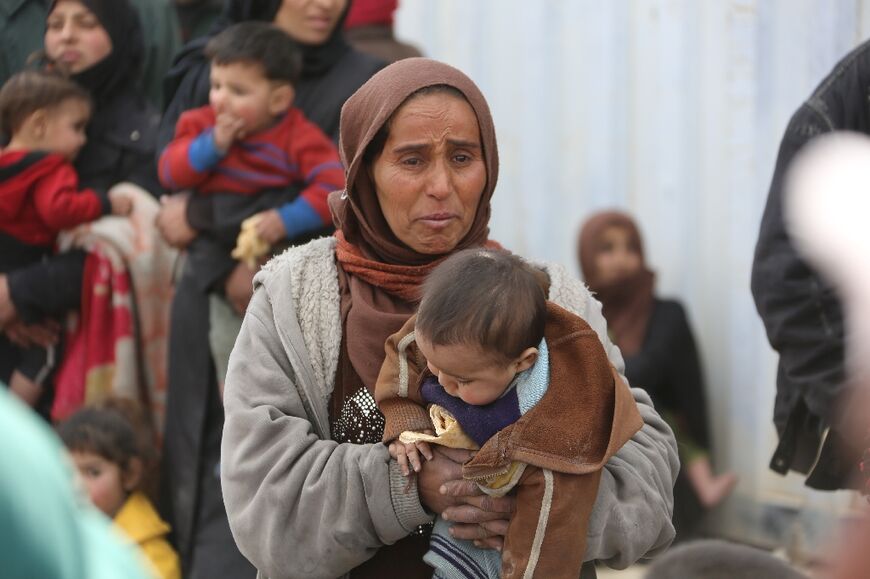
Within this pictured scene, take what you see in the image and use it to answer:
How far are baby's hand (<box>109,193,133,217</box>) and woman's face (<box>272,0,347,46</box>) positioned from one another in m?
0.89

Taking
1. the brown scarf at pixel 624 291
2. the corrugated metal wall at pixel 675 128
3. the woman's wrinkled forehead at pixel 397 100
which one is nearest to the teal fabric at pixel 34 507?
the woman's wrinkled forehead at pixel 397 100

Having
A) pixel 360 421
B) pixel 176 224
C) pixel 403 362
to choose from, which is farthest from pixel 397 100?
pixel 176 224

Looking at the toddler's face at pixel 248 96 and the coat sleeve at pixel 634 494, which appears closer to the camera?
the coat sleeve at pixel 634 494

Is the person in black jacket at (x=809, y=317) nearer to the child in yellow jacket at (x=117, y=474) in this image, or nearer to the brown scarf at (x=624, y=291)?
the child in yellow jacket at (x=117, y=474)

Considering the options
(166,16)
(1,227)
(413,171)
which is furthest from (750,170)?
(413,171)

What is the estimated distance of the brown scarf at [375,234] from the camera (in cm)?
308

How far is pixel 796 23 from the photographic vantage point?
6.05 metres

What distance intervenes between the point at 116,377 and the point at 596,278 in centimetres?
235

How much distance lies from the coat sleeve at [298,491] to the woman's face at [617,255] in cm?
379

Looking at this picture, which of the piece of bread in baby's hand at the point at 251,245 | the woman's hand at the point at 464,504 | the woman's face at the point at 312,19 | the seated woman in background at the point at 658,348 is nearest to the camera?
the woman's hand at the point at 464,504

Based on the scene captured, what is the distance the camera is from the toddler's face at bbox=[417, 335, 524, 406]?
109 inches

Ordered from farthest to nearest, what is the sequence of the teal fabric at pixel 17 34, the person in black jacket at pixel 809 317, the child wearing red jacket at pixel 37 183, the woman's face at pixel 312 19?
the teal fabric at pixel 17 34 → the child wearing red jacket at pixel 37 183 → the woman's face at pixel 312 19 → the person in black jacket at pixel 809 317

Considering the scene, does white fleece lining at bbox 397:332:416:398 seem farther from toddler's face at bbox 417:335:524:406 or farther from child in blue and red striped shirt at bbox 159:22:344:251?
child in blue and red striped shirt at bbox 159:22:344:251

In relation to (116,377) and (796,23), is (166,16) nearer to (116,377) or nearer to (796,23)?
(116,377)
